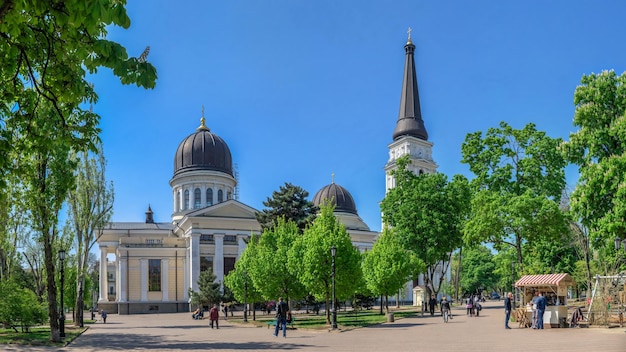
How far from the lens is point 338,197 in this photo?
293 feet

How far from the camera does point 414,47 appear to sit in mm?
95562

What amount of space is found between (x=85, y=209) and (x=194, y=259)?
1098 inches

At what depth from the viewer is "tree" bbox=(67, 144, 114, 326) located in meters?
39.3

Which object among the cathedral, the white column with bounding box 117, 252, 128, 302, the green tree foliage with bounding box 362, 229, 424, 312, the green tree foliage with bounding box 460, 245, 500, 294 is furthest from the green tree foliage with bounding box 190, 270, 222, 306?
the green tree foliage with bounding box 460, 245, 500, 294

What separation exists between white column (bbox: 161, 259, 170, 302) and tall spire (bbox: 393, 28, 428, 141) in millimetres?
39947

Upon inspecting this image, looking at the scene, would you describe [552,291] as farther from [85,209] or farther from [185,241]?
[185,241]

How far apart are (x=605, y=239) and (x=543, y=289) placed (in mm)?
6453

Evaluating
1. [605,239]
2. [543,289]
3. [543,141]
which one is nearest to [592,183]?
[605,239]

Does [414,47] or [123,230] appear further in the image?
[414,47]

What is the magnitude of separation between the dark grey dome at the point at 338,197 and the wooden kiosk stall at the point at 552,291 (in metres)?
56.1

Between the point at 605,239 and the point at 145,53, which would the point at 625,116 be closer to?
the point at 605,239

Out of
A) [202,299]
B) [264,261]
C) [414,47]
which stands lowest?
[202,299]

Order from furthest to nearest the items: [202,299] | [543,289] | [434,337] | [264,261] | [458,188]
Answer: [202,299], [458,188], [264,261], [543,289], [434,337]

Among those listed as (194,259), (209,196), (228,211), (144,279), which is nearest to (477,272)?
(209,196)
